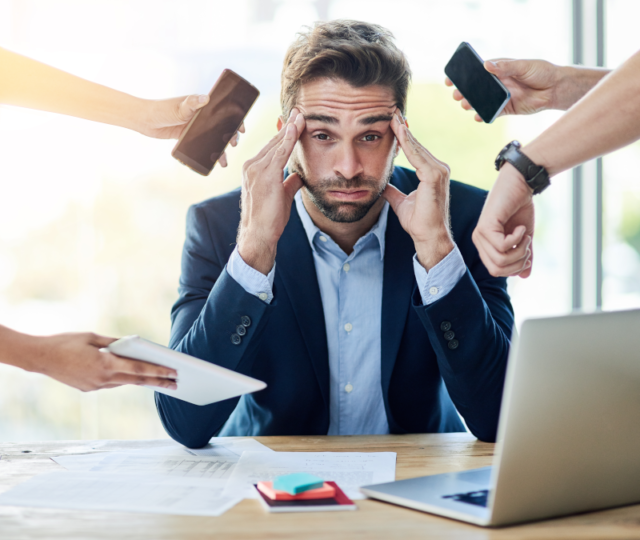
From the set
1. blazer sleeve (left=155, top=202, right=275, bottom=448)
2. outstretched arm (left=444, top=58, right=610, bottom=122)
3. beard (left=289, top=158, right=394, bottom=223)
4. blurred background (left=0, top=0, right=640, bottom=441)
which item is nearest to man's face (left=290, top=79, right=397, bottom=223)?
beard (left=289, top=158, right=394, bottom=223)

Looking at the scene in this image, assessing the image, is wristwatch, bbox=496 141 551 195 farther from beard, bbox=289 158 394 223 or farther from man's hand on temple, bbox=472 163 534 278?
beard, bbox=289 158 394 223

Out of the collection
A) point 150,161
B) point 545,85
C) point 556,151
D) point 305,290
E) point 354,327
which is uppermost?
point 150,161

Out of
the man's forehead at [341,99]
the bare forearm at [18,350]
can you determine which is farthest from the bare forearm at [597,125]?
the bare forearm at [18,350]

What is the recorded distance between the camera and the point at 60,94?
1.63 metres

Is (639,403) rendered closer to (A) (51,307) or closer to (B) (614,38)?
(B) (614,38)

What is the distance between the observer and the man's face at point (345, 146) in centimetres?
174

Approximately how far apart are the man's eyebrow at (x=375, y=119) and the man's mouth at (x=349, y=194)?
0.20 m

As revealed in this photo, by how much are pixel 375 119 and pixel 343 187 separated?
0.73ft

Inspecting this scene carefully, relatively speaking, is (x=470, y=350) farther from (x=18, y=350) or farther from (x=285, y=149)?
(x=18, y=350)

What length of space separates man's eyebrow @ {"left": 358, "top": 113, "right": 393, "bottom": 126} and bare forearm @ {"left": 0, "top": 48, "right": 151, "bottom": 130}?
62 centimetres

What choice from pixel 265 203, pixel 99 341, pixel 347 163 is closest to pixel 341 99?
pixel 347 163

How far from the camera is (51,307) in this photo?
362 cm

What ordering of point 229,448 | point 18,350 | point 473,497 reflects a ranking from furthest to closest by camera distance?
point 229,448 → point 18,350 → point 473,497

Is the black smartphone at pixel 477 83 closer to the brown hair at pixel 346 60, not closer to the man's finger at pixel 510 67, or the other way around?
the man's finger at pixel 510 67
